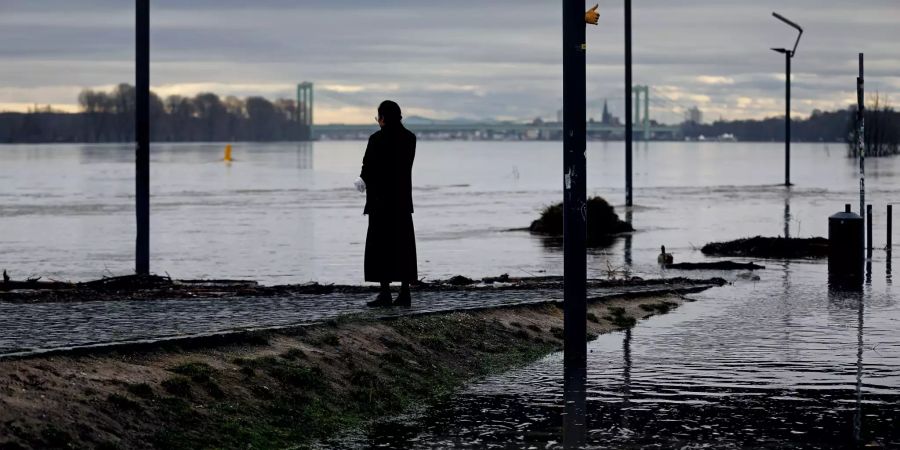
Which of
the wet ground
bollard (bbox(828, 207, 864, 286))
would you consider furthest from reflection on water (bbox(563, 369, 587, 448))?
bollard (bbox(828, 207, 864, 286))

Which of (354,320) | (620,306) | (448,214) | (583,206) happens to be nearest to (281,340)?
(354,320)

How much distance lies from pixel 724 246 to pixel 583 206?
14.8 m

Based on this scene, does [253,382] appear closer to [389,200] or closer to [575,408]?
[575,408]

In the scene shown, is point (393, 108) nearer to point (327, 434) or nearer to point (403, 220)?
point (403, 220)

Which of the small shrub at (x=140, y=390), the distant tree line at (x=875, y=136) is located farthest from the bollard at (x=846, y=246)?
the distant tree line at (x=875, y=136)

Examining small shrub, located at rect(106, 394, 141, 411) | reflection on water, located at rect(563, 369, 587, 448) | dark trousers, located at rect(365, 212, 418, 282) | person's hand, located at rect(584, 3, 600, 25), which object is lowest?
reflection on water, located at rect(563, 369, 587, 448)

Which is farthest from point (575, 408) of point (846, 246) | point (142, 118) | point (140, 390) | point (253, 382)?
point (846, 246)

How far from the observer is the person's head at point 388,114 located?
13781 millimetres

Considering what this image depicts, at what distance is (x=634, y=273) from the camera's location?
2197 cm

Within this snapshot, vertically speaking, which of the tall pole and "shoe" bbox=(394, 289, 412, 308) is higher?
the tall pole

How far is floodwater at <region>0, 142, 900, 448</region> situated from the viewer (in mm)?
9352

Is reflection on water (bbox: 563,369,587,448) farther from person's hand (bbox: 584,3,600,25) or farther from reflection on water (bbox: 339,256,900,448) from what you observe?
person's hand (bbox: 584,3,600,25)

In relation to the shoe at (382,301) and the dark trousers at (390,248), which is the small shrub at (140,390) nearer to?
the dark trousers at (390,248)

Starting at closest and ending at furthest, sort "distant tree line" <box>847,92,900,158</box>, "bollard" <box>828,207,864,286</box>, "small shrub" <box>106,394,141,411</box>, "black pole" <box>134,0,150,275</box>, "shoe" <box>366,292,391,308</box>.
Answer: "small shrub" <box>106,394,141,411</box> < "shoe" <box>366,292,391,308</box> < "black pole" <box>134,0,150,275</box> < "bollard" <box>828,207,864,286</box> < "distant tree line" <box>847,92,900,158</box>
